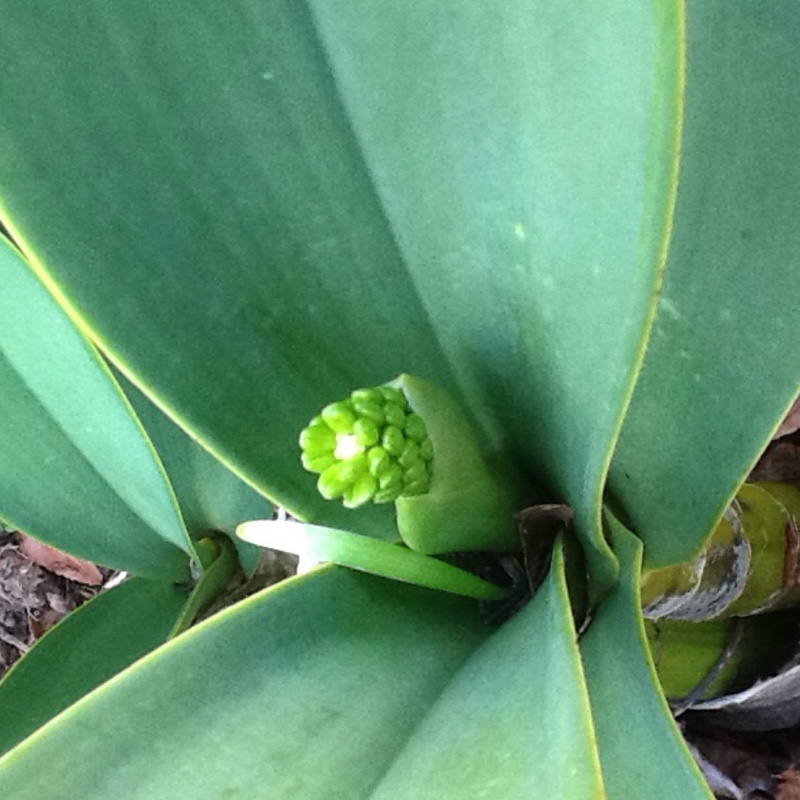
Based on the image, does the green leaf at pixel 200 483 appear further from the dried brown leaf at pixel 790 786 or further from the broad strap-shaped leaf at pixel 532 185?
the dried brown leaf at pixel 790 786

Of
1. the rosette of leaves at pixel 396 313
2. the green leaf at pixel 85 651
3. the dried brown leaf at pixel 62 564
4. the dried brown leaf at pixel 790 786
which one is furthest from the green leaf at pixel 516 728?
the dried brown leaf at pixel 62 564

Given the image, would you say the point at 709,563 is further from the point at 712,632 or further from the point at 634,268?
the point at 634,268

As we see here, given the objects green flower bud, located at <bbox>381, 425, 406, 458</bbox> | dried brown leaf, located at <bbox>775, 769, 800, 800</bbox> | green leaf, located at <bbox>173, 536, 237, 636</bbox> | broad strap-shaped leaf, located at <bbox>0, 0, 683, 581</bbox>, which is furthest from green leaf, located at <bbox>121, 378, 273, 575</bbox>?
dried brown leaf, located at <bbox>775, 769, 800, 800</bbox>

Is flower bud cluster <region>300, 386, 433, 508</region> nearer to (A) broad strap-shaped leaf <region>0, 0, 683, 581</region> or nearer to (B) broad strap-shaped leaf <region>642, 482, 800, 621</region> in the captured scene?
(A) broad strap-shaped leaf <region>0, 0, 683, 581</region>

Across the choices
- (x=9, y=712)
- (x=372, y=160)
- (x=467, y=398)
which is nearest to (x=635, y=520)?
(x=467, y=398)

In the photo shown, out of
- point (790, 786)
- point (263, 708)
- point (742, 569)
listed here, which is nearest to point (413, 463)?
point (263, 708)

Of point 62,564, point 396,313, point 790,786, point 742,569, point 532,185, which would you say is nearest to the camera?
point 532,185

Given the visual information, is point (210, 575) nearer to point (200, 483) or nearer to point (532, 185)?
point (200, 483)
